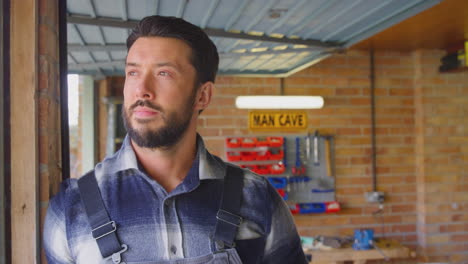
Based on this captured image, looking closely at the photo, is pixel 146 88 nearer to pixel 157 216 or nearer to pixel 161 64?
pixel 161 64

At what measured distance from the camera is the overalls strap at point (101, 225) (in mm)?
1061

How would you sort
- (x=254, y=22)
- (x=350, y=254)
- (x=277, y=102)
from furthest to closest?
(x=277, y=102) → (x=350, y=254) → (x=254, y=22)

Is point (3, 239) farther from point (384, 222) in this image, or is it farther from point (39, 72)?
point (384, 222)

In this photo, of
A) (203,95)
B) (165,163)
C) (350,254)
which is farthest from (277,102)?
(165,163)

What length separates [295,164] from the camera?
358 centimetres

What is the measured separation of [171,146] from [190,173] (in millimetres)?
105

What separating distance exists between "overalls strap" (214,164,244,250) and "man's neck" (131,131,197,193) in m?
0.17

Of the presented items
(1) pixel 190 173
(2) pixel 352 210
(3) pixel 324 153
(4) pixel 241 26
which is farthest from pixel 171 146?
(2) pixel 352 210

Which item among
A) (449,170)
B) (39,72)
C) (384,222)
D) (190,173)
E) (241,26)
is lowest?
(384,222)

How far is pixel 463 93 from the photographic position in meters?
3.70

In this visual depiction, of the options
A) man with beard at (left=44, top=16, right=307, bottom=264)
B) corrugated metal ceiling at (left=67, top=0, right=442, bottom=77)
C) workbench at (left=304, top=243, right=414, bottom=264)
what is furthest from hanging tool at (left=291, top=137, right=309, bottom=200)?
man with beard at (left=44, top=16, right=307, bottom=264)

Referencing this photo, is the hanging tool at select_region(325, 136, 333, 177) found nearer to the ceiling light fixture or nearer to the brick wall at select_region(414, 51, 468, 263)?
the ceiling light fixture

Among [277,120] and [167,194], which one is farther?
[277,120]

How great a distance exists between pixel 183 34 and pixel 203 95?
217 millimetres
